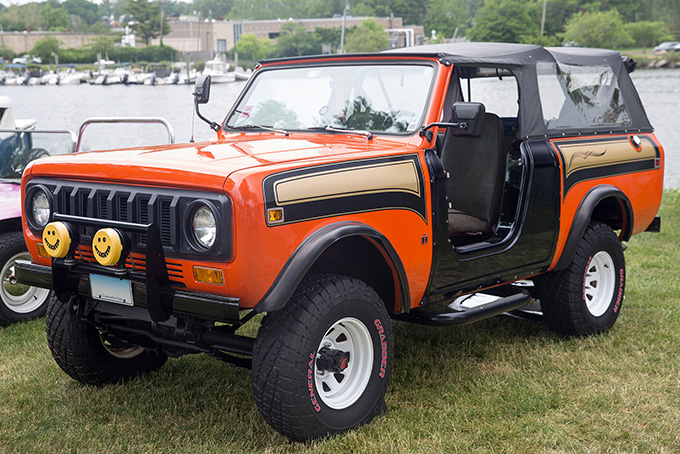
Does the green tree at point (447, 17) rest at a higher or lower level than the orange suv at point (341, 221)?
higher

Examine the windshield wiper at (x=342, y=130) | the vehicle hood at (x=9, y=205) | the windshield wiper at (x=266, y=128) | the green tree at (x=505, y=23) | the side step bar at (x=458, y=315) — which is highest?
the green tree at (x=505, y=23)

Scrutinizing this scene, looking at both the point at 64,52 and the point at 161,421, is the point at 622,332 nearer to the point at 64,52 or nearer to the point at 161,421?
the point at 161,421

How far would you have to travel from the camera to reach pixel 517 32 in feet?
187

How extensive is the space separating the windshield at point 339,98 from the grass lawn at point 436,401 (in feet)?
5.35

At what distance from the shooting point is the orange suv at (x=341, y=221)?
3.42 meters

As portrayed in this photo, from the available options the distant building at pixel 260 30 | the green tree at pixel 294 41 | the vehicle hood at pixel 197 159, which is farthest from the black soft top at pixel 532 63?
the green tree at pixel 294 41

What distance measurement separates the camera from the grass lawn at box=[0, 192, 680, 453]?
385 centimetres

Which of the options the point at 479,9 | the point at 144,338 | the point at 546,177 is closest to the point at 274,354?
the point at 144,338

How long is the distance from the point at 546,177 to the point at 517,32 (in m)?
55.3

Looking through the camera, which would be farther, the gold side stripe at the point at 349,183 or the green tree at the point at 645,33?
the green tree at the point at 645,33

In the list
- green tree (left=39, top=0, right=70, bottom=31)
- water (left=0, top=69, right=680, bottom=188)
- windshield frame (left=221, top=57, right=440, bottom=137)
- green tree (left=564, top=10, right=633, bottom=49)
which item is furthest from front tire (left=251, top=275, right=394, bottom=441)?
green tree (left=39, top=0, right=70, bottom=31)

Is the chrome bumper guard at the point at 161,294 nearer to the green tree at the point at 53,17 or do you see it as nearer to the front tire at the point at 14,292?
the front tire at the point at 14,292

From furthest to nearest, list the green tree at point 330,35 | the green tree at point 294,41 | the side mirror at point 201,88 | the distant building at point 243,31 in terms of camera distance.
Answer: the green tree at point 330,35, the green tree at point 294,41, the distant building at point 243,31, the side mirror at point 201,88

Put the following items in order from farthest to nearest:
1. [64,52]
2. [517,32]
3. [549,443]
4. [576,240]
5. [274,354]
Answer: [64,52], [517,32], [576,240], [549,443], [274,354]
